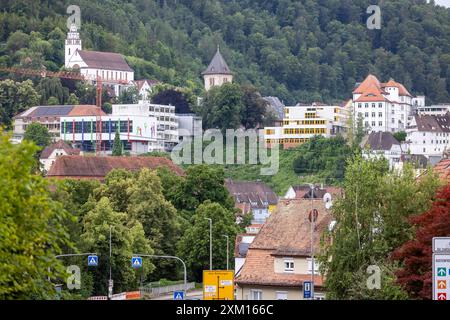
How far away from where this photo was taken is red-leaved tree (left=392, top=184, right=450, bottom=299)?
39.1 metres

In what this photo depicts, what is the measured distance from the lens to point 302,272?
184 ft

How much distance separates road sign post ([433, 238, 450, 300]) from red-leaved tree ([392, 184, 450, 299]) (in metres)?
13.2

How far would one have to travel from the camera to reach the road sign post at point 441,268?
24.6 metres

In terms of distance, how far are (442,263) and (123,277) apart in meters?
56.9

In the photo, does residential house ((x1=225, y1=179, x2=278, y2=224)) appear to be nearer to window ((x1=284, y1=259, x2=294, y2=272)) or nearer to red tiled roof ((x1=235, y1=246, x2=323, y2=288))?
red tiled roof ((x1=235, y1=246, x2=323, y2=288))

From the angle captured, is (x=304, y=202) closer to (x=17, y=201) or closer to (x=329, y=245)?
(x=329, y=245)

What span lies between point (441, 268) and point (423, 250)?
15659mm

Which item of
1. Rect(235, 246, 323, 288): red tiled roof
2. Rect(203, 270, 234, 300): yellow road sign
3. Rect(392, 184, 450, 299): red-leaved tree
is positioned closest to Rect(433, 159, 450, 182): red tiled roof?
Rect(235, 246, 323, 288): red tiled roof

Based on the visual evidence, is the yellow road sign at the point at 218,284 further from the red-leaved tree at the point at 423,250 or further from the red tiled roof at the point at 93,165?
the red tiled roof at the point at 93,165

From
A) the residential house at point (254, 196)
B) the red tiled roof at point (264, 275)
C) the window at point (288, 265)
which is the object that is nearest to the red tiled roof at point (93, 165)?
the residential house at point (254, 196)

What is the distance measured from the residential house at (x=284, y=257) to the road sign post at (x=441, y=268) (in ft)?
92.6

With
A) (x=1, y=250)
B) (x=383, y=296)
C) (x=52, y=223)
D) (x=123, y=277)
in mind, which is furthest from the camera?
(x=123, y=277)

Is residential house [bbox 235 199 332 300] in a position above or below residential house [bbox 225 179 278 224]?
below
